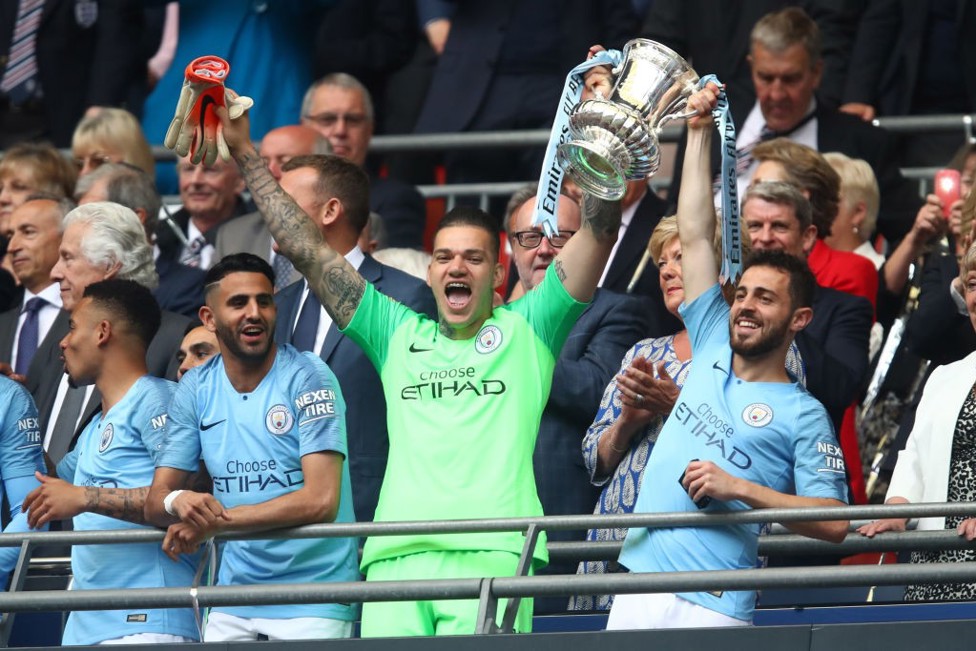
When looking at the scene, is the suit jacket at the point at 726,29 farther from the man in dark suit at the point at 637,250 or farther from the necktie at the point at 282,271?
the necktie at the point at 282,271

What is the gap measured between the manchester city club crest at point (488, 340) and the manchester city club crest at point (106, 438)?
1.36 metres

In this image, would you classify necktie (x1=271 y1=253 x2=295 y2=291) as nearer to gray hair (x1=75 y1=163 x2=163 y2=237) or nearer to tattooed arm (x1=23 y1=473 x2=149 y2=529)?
gray hair (x1=75 y1=163 x2=163 y2=237)

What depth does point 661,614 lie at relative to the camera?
21.1 feet

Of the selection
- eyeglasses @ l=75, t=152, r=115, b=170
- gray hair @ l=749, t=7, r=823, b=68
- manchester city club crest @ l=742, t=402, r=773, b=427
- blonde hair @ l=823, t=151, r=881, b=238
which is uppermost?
gray hair @ l=749, t=7, r=823, b=68

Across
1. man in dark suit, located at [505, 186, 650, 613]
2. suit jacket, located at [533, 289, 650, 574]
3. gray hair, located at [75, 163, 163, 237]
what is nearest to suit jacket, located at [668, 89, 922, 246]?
man in dark suit, located at [505, 186, 650, 613]

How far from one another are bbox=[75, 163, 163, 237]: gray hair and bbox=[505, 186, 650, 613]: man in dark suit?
2.21 meters

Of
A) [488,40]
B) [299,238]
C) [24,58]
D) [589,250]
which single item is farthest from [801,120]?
[24,58]

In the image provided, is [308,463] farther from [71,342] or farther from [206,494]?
[71,342]

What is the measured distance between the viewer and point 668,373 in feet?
23.3

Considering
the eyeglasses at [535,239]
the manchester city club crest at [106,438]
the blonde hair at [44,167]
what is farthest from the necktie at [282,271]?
the manchester city club crest at [106,438]

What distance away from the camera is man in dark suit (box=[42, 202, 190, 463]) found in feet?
26.6

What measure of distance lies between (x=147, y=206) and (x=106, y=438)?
2.36m

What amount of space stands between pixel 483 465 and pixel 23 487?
186 centimetres

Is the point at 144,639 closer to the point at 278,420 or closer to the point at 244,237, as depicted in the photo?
the point at 278,420
